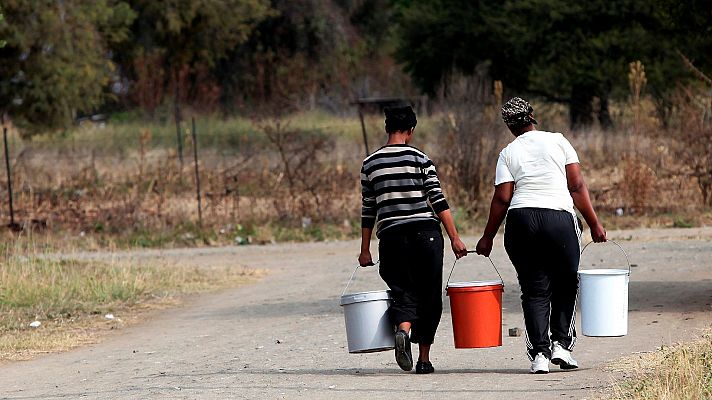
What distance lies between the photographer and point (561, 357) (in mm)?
8641

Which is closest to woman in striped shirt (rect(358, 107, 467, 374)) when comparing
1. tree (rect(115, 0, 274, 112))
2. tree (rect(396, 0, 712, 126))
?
tree (rect(396, 0, 712, 126))

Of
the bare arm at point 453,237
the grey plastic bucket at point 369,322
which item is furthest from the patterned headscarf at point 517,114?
the grey plastic bucket at point 369,322

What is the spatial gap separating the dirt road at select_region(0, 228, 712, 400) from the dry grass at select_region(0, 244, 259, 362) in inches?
15.2

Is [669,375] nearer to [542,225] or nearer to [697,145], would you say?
[542,225]

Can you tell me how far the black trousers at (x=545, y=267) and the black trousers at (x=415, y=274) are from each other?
0.52 metres

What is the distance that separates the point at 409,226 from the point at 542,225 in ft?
2.92

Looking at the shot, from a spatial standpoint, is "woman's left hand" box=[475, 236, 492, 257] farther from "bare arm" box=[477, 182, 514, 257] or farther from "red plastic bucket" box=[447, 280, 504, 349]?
"red plastic bucket" box=[447, 280, 504, 349]

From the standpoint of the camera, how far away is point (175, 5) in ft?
Result: 136

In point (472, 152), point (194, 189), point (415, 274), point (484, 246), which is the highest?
point (484, 246)

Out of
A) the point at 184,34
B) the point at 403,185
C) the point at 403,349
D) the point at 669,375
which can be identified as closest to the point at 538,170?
the point at 403,185

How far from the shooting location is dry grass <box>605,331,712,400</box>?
7.06 meters

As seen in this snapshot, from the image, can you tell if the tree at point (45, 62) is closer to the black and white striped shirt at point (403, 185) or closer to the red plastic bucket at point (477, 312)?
the black and white striped shirt at point (403, 185)

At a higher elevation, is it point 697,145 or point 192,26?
point 192,26

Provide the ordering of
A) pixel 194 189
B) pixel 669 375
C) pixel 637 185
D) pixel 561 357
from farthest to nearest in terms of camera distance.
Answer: pixel 194 189 < pixel 637 185 < pixel 561 357 < pixel 669 375
